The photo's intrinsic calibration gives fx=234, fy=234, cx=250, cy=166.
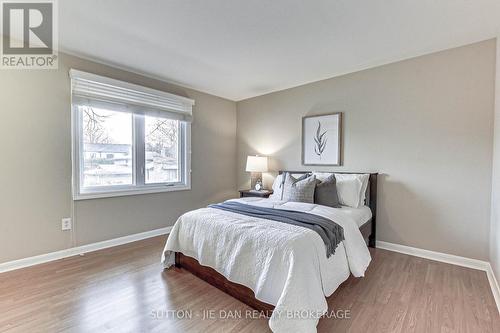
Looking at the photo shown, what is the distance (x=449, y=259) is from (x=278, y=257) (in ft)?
7.69

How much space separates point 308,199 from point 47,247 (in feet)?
10.2

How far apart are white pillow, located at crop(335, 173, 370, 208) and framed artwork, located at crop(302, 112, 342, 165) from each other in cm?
48

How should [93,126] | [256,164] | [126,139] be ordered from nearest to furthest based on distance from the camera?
[93,126], [126,139], [256,164]

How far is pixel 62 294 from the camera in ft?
6.67

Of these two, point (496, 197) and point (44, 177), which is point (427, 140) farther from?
point (44, 177)

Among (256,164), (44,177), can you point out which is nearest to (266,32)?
(256,164)

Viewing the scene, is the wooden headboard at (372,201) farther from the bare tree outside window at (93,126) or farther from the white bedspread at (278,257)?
the bare tree outside window at (93,126)

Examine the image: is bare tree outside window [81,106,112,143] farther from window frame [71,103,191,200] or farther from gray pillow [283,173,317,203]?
gray pillow [283,173,317,203]

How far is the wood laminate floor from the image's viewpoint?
1.66m

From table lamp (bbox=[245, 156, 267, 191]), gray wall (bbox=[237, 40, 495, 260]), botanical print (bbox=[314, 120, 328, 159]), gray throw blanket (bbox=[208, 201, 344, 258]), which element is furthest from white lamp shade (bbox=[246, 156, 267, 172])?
gray throw blanket (bbox=[208, 201, 344, 258])

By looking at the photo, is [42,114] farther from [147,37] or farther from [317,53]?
[317,53]

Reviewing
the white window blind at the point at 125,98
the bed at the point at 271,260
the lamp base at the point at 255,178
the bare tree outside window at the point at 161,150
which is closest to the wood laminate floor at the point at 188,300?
the bed at the point at 271,260

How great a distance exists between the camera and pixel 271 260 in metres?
1.69

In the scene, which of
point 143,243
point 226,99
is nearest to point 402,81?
point 226,99
